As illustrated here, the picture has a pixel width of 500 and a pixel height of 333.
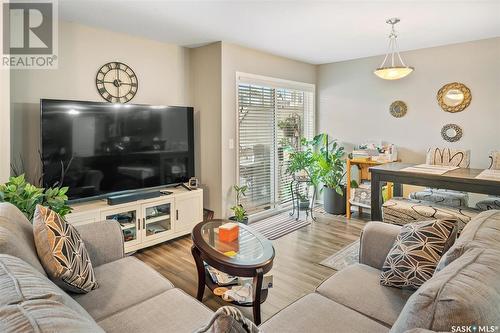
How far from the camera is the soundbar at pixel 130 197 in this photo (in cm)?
315

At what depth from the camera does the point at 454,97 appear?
161 inches

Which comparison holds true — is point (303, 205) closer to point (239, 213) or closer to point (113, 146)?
point (239, 213)

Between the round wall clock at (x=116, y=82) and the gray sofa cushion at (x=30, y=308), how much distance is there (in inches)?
115

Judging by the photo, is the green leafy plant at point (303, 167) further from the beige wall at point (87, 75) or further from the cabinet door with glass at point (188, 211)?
the beige wall at point (87, 75)

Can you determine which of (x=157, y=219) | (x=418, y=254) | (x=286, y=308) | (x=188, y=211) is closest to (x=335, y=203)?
(x=188, y=211)

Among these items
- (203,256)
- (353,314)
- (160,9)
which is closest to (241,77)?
(160,9)

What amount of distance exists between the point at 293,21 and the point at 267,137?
188 centimetres

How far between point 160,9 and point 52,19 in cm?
117

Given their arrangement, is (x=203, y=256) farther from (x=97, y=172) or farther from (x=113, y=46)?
(x=113, y=46)

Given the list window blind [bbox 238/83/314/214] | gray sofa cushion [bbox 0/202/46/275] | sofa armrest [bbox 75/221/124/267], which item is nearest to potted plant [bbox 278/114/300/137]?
window blind [bbox 238/83/314/214]

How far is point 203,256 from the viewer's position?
6.73 ft

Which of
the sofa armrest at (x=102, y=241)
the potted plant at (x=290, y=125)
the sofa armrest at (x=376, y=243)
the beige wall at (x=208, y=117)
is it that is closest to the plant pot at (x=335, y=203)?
the potted plant at (x=290, y=125)

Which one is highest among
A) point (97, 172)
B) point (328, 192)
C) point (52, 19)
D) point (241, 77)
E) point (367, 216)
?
point (52, 19)

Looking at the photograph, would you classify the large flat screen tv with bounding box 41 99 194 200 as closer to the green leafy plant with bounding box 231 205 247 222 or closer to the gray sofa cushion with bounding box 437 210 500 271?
the green leafy plant with bounding box 231 205 247 222
